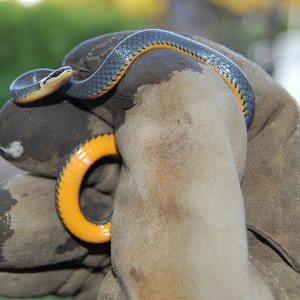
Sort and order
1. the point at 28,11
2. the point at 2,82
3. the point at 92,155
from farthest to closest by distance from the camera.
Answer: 1. the point at 28,11
2. the point at 2,82
3. the point at 92,155

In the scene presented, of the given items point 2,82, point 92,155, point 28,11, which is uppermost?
point 92,155

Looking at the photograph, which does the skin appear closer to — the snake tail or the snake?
the snake

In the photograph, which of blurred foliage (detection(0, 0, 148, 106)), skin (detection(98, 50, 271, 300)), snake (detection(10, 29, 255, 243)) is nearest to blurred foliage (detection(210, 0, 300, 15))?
blurred foliage (detection(0, 0, 148, 106))

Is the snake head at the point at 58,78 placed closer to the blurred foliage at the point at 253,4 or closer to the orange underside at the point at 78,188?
the orange underside at the point at 78,188

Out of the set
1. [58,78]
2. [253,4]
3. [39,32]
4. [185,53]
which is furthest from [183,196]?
[253,4]

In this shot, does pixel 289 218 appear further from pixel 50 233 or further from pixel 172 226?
pixel 50 233

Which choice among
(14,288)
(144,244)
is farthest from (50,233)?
(144,244)

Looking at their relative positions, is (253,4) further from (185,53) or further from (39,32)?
(185,53)

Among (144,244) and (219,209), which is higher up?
(219,209)
